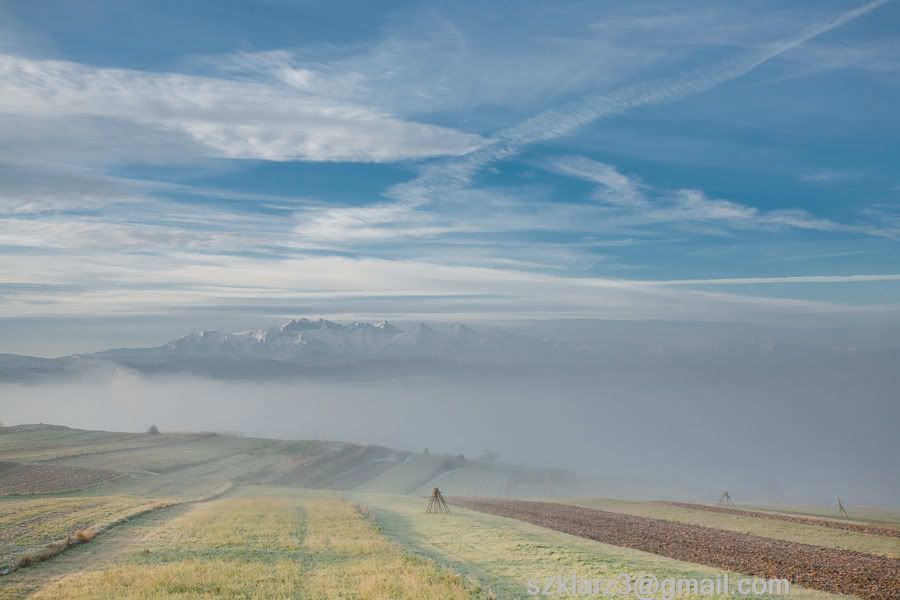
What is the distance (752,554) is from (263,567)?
2668 cm

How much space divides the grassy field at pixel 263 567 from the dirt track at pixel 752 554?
50.2 ft

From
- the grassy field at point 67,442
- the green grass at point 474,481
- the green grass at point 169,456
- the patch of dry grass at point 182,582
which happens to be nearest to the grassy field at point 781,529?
the patch of dry grass at point 182,582

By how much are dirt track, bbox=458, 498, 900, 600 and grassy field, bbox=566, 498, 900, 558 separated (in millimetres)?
2921

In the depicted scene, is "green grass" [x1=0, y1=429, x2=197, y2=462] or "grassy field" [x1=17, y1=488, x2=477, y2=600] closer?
"grassy field" [x1=17, y1=488, x2=477, y2=600]

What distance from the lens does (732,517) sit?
→ 58938 millimetres

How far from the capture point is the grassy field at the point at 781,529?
40.4m

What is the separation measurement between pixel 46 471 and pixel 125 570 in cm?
8004

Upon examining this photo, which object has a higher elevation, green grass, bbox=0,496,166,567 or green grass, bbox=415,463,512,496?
green grass, bbox=0,496,166,567

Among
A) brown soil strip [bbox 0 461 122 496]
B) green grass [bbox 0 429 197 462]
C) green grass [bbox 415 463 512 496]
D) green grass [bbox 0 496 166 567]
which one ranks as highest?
green grass [bbox 0 496 166 567]

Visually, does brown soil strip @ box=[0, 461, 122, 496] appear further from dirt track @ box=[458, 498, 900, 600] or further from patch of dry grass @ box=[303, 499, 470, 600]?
dirt track @ box=[458, 498, 900, 600]

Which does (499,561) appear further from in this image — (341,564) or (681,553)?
(681,553)

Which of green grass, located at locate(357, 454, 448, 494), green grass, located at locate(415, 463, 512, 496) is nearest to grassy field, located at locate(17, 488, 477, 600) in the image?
green grass, located at locate(357, 454, 448, 494)

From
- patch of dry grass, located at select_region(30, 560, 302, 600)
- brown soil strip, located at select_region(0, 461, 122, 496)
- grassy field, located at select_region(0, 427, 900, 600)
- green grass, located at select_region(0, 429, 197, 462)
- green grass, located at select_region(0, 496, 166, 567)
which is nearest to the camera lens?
patch of dry grass, located at select_region(30, 560, 302, 600)

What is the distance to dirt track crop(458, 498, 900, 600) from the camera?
91.5ft
